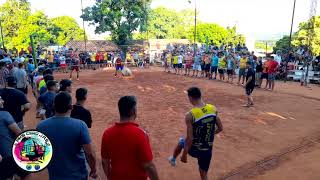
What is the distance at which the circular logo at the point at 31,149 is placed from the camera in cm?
326

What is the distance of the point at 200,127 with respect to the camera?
4.95 meters

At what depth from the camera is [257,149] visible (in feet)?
26.1

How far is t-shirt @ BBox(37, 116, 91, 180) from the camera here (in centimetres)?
351

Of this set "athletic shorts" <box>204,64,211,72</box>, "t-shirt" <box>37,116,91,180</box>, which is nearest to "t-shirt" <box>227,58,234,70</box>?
"athletic shorts" <box>204,64,211,72</box>

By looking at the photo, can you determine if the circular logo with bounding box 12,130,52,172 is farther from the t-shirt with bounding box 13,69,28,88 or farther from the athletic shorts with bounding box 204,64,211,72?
the athletic shorts with bounding box 204,64,211,72

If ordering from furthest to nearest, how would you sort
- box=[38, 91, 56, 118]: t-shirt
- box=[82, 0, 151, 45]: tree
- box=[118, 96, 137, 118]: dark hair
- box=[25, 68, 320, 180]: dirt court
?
box=[82, 0, 151, 45]: tree < box=[25, 68, 320, 180]: dirt court < box=[38, 91, 56, 118]: t-shirt < box=[118, 96, 137, 118]: dark hair

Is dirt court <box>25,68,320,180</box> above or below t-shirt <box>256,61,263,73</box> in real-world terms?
below

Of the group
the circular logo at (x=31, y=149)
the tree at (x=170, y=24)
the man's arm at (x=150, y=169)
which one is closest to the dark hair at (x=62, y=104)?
the circular logo at (x=31, y=149)

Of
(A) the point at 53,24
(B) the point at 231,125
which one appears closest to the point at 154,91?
(B) the point at 231,125

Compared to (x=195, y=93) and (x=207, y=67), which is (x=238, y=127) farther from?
(x=207, y=67)

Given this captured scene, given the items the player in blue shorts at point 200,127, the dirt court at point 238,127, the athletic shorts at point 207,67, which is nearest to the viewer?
the player in blue shorts at point 200,127

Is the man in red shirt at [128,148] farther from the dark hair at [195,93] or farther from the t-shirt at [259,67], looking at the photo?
the t-shirt at [259,67]

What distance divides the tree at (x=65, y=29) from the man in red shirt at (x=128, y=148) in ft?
247

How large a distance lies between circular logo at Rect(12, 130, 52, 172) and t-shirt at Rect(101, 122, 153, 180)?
65 centimetres
